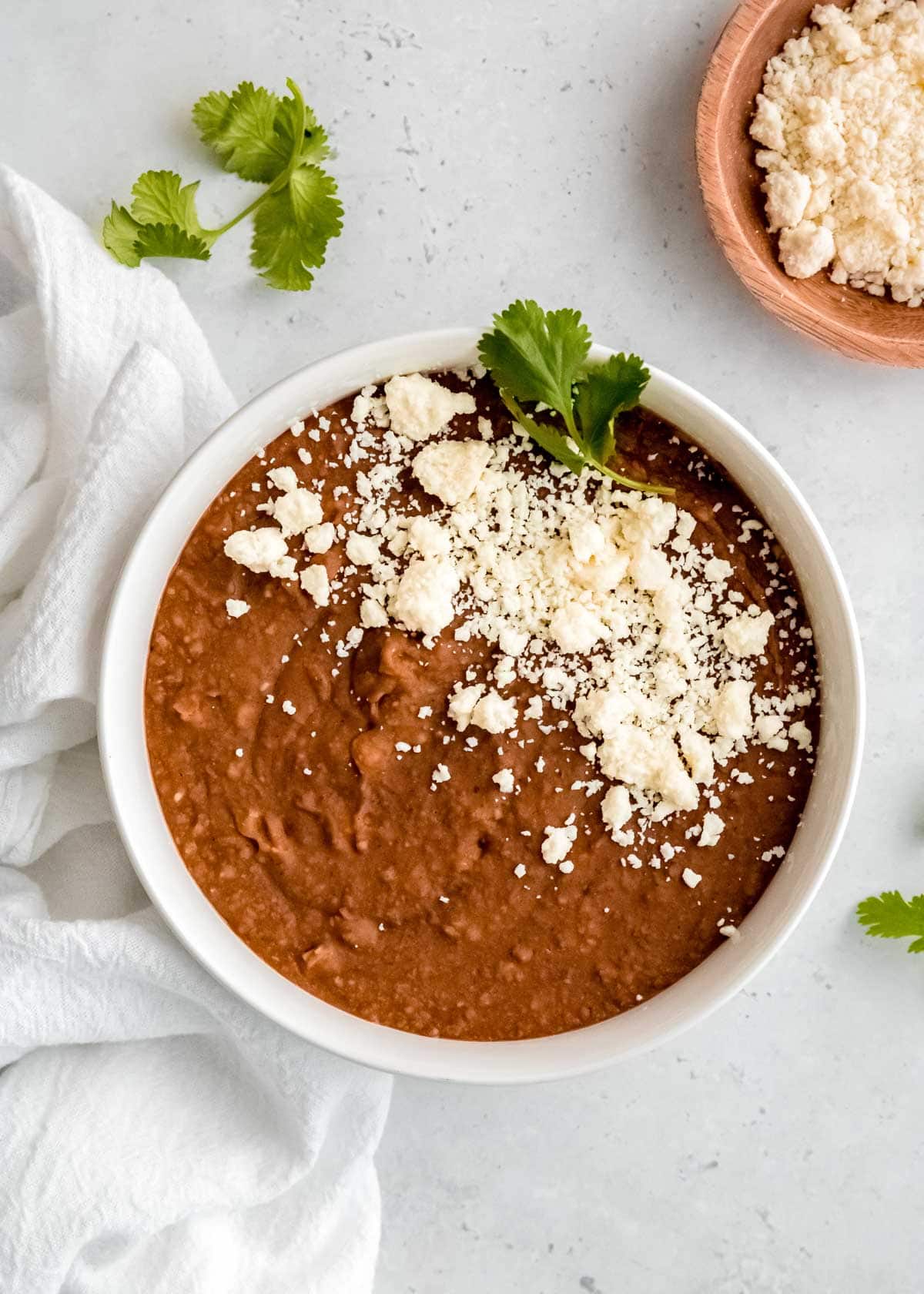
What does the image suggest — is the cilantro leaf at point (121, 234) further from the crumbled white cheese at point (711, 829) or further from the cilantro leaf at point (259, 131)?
Result: the crumbled white cheese at point (711, 829)

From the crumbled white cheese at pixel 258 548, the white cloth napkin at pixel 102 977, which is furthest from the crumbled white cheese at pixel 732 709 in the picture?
A: the white cloth napkin at pixel 102 977

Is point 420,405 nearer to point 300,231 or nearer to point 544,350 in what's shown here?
point 544,350

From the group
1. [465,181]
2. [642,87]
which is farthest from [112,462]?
[642,87]

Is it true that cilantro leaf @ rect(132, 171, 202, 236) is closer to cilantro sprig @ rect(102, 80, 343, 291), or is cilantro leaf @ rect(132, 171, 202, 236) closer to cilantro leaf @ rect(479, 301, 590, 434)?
cilantro sprig @ rect(102, 80, 343, 291)

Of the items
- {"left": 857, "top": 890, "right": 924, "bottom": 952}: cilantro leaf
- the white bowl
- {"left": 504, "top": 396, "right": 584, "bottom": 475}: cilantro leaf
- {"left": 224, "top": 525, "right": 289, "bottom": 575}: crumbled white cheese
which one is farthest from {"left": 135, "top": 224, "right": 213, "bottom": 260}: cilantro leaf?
{"left": 857, "top": 890, "right": 924, "bottom": 952}: cilantro leaf

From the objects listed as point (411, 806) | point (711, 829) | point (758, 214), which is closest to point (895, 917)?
point (711, 829)
